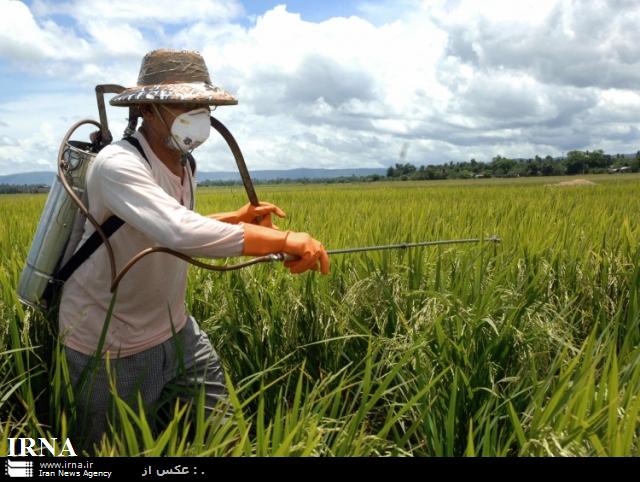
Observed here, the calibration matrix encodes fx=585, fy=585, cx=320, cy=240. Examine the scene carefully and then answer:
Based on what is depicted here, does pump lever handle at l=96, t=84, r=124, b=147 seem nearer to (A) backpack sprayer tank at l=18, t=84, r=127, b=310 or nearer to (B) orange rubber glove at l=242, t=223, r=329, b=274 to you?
(A) backpack sprayer tank at l=18, t=84, r=127, b=310

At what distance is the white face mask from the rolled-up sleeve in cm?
19

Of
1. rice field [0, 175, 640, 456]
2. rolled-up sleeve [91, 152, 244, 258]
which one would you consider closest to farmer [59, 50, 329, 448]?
rolled-up sleeve [91, 152, 244, 258]

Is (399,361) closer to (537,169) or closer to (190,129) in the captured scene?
(190,129)

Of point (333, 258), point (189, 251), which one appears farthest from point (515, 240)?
point (189, 251)

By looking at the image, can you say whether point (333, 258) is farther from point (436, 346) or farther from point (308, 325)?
point (436, 346)

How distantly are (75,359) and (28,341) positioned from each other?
19cm

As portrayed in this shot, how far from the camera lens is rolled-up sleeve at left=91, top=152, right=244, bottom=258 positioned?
1.59 metres

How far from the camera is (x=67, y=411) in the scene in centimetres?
180

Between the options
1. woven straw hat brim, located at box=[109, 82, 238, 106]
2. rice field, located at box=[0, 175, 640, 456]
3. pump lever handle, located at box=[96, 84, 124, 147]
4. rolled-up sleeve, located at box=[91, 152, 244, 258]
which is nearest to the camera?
rice field, located at box=[0, 175, 640, 456]

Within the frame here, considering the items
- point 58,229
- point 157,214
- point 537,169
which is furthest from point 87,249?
point 537,169

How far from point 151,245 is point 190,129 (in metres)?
0.41

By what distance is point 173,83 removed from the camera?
1.86 m

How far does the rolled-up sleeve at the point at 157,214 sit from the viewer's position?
1590 millimetres

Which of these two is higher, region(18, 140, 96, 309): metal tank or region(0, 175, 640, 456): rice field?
region(18, 140, 96, 309): metal tank
